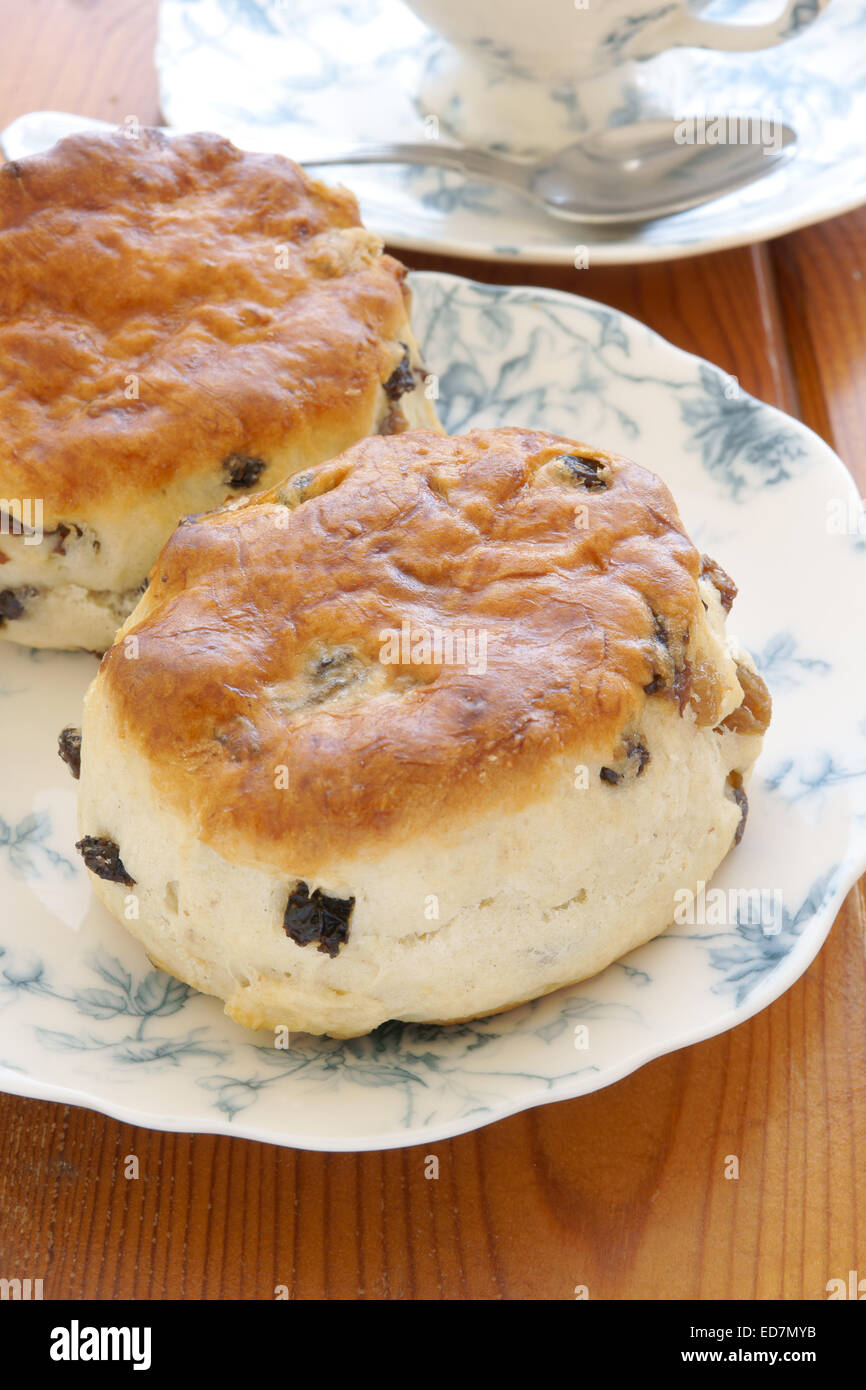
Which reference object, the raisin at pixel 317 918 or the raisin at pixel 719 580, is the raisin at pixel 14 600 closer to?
the raisin at pixel 317 918

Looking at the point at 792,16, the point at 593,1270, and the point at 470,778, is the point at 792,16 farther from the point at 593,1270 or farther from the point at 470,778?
the point at 593,1270

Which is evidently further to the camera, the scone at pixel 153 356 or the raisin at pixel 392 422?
the raisin at pixel 392 422

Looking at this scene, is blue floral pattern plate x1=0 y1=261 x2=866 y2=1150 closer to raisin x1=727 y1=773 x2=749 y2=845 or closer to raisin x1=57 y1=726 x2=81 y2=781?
raisin x1=727 y1=773 x2=749 y2=845

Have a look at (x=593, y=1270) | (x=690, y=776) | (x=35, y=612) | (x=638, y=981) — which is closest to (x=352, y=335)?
(x=35, y=612)

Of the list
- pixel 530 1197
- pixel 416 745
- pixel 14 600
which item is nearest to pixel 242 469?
pixel 14 600

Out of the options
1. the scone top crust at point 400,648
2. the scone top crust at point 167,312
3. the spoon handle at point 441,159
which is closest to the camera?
the scone top crust at point 400,648

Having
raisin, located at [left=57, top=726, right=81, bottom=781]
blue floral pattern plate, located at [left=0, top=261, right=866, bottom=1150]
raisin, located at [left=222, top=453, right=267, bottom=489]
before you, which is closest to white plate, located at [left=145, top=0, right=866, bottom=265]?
blue floral pattern plate, located at [left=0, top=261, right=866, bottom=1150]

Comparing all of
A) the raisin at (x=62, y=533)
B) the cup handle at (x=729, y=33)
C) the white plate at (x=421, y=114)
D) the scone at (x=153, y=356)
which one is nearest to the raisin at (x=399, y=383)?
the scone at (x=153, y=356)
